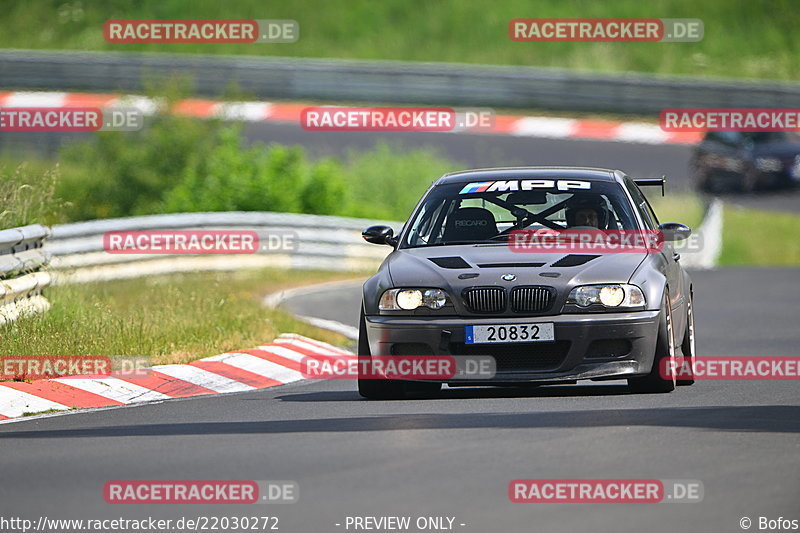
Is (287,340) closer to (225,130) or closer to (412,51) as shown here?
(225,130)

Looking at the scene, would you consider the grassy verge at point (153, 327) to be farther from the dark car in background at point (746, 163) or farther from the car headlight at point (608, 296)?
the dark car in background at point (746, 163)

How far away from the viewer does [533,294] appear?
10.6 m

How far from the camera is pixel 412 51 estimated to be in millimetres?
44375

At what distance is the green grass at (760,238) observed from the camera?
2911cm

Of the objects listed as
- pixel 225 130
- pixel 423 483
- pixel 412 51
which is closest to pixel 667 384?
pixel 423 483

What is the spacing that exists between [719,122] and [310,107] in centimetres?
843

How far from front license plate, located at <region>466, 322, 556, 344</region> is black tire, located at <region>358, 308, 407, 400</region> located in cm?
79

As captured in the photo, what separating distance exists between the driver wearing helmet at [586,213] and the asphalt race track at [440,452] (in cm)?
113

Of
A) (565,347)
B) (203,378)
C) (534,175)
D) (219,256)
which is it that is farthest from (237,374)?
(219,256)

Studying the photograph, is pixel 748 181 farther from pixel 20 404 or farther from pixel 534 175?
pixel 20 404

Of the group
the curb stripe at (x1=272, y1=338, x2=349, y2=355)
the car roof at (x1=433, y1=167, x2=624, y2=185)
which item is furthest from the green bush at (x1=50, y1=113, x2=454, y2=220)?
the car roof at (x1=433, y1=167, x2=624, y2=185)

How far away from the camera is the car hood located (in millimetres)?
10656

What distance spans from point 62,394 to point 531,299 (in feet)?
10.6

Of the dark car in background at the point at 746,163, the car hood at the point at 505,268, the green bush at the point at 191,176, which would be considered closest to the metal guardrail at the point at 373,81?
the dark car in background at the point at 746,163
